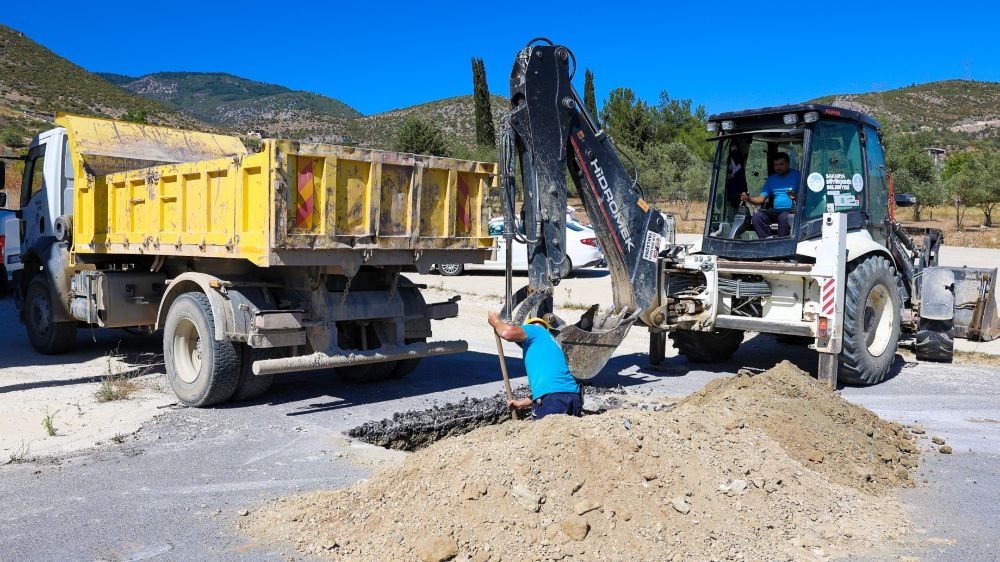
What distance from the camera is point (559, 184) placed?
27.0 ft

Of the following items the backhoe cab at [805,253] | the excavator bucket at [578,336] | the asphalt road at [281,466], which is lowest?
the asphalt road at [281,466]

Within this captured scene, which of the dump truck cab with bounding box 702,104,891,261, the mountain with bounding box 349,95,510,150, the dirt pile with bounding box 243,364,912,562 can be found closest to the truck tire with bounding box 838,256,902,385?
the dump truck cab with bounding box 702,104,891,261

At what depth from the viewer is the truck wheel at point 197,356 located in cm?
746

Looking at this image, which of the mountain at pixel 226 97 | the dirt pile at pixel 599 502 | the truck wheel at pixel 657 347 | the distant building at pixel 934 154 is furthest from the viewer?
the mountain at pixel 226 97

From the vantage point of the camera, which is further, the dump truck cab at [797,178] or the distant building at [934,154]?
the distant building at [934,154]

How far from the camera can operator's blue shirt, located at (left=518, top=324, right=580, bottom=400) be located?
5.93 meters

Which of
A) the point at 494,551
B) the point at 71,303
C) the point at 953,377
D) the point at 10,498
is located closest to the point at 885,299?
the point at 953,377

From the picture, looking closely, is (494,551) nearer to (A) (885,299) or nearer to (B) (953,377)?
(A) (885,299)

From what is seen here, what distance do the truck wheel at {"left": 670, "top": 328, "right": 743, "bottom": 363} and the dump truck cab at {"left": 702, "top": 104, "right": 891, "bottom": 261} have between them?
1.37 meters

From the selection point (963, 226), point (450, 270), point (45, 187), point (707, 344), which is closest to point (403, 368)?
point (707, 344)

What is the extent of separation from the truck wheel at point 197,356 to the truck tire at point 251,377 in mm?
83

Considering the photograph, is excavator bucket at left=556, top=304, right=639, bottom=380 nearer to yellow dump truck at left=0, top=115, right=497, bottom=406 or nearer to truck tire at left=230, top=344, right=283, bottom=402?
yellow dump truck at left=0, top=115, right=497, bottom=406

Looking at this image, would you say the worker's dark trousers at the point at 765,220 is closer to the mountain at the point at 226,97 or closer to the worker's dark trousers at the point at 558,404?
the worker's dark trousers at the point at 558,404

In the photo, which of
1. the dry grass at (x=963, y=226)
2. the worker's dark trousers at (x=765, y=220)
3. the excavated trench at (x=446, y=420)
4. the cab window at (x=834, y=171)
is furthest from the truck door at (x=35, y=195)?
the dry grass at (x=963, y=226)
